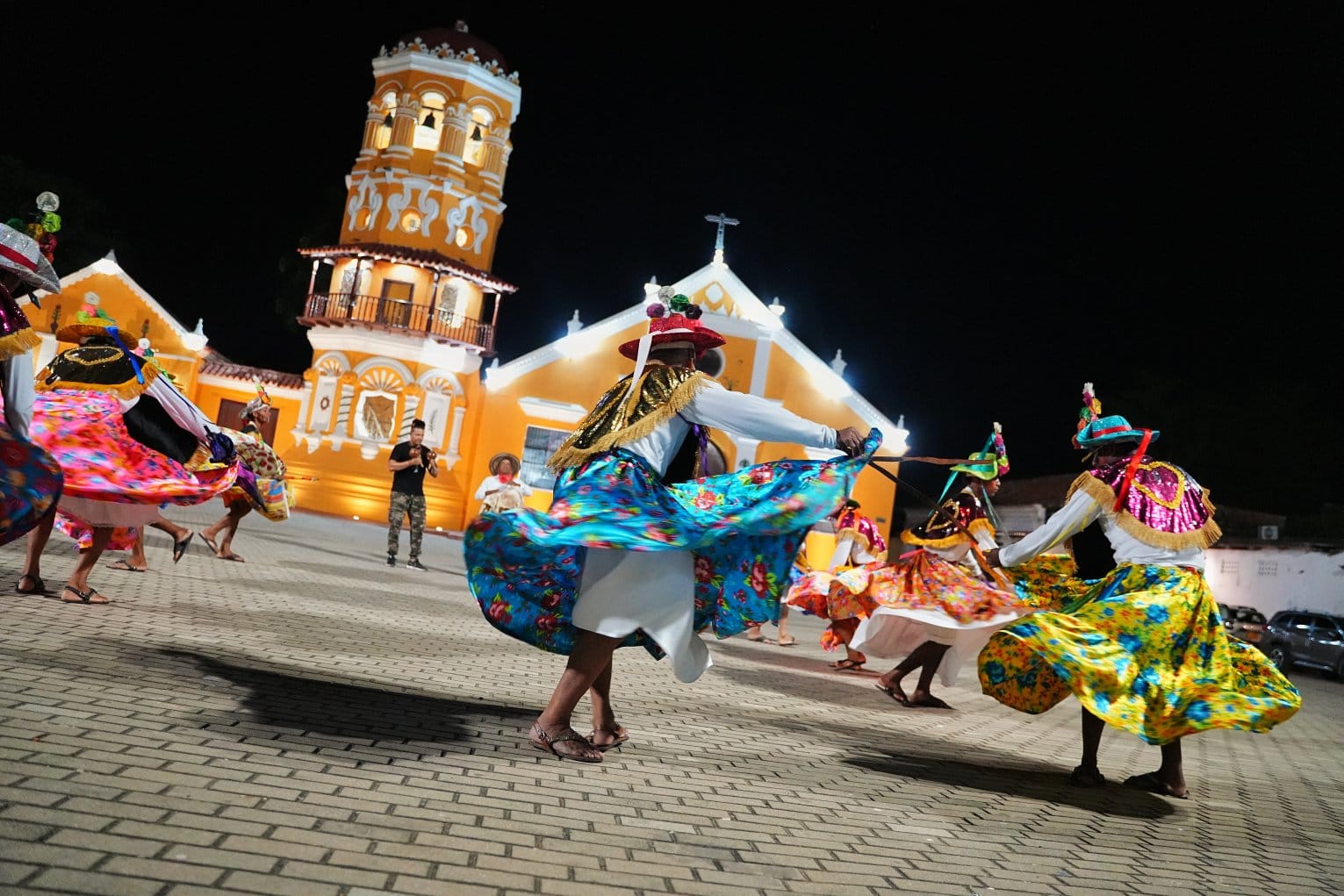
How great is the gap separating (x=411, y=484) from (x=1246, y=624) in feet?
58.1

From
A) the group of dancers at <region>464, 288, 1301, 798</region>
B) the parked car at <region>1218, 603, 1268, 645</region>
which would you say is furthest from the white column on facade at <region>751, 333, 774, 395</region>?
the group of dancers at <region>464, 288, 1301, 798</region>

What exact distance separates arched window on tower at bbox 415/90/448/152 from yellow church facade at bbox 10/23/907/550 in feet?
0.16

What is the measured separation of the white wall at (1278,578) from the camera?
26719 mm

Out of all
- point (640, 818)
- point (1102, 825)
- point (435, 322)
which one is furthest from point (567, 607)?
point (435, 322)

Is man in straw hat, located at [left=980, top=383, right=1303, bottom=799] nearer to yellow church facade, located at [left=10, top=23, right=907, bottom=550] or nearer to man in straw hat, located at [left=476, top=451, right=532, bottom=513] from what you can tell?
man in straw hat, located at [left=476, top=451, right=532, bottom=513]

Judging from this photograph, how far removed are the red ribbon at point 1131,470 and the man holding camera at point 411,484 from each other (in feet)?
30.4

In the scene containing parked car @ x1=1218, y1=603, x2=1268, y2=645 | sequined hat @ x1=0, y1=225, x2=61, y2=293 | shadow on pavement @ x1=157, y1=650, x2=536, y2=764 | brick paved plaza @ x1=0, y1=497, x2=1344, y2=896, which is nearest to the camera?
brick paved plaza @ x1=0, y1=497, x2=1344, y2=896

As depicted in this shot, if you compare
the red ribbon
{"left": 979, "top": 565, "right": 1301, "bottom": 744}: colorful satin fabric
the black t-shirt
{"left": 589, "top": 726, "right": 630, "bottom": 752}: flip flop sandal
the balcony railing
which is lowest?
{"left": 589, "top": 726, "right": 630, "bottom": 752}: flip flop sandal

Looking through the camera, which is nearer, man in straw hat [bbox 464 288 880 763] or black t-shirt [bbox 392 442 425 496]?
man in straw hat [bbox 464 288 880 763]

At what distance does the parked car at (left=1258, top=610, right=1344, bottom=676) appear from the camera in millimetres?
21328

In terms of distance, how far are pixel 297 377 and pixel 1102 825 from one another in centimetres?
3139

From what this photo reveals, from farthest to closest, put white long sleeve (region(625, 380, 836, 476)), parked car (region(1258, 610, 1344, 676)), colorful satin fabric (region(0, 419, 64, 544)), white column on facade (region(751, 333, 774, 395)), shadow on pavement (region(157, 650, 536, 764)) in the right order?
white column on facade (region(751, 333, 774, 395)) < parked car (region(1258, 610, 1344, 676)) < white long sleeve (region(625, 380, 836, 476)) < shadow on pavement (region(157, 650, 536, 764)) < colorful satin fabric (region(0, 419, 64, 544))

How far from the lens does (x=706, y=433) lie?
5.16 meters

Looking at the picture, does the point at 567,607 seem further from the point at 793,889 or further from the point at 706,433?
the point at 793,889
